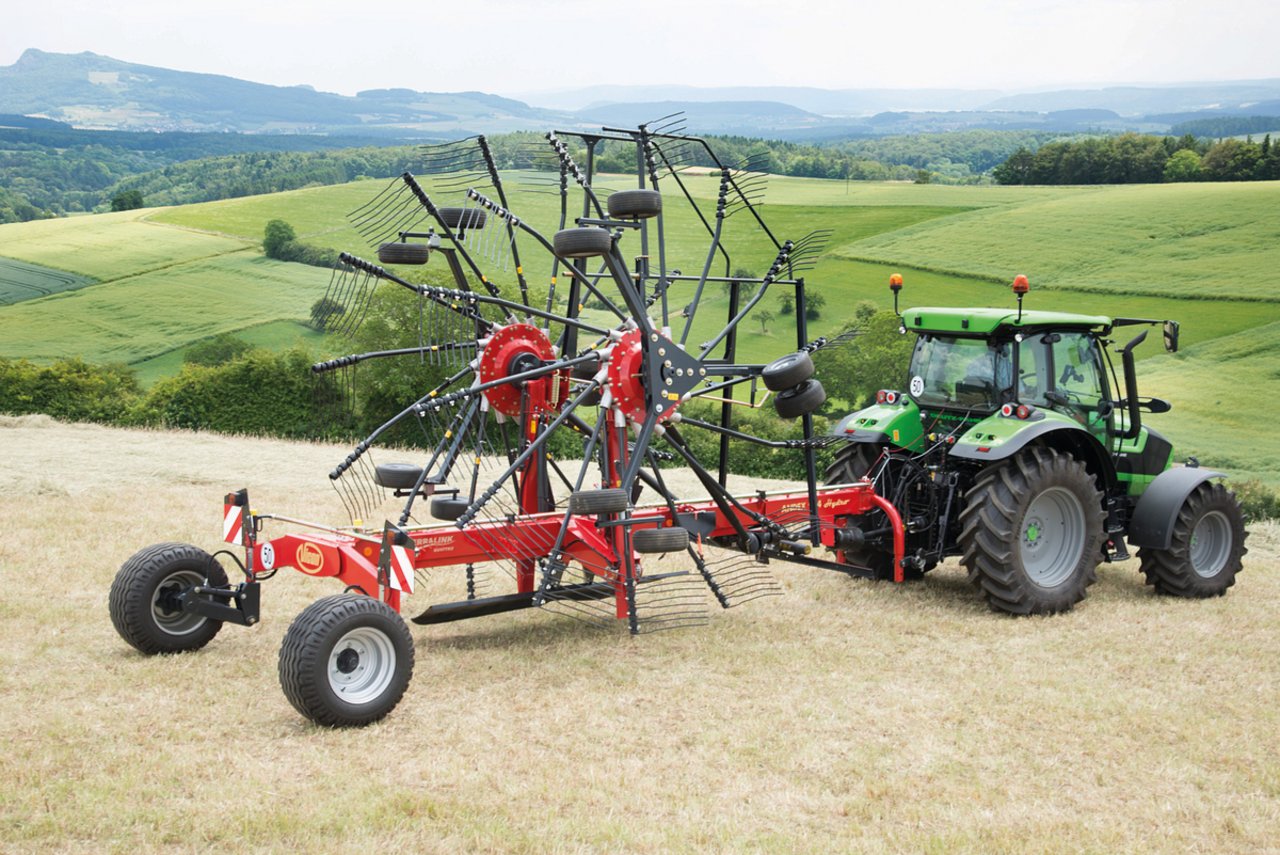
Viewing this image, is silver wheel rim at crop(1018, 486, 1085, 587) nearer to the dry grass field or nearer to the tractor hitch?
the dry grass field

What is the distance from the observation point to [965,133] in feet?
237

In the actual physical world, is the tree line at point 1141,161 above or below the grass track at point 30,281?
above

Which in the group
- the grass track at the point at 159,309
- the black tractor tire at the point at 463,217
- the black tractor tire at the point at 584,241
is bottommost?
the grass track at the point at 159,309

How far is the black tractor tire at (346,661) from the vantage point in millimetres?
5805

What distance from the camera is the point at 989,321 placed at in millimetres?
8797

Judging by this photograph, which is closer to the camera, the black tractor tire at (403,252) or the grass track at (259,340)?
the black tractor tire at (403,252)

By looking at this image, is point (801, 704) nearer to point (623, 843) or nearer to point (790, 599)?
point (623, 843)

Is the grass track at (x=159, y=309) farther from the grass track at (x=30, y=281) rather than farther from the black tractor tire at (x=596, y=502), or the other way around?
the black tractor tire at (x=596, y=502)

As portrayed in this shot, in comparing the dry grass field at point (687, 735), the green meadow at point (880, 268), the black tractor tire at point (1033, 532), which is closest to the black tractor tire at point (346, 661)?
the dry grass field at point (687, 735)

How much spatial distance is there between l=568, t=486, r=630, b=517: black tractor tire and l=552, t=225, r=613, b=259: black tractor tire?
1.35 m

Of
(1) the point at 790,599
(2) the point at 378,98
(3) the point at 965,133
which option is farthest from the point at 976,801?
(2) the point at 378,98

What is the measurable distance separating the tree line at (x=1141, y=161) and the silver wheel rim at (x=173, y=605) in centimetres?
3795

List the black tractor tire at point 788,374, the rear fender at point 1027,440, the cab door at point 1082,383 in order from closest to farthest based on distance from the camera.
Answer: the black tractor tire at point 788,374 → the rear fender at point 1027,440 → the cab door at point 1082,383

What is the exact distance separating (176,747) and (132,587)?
61.5 inches
